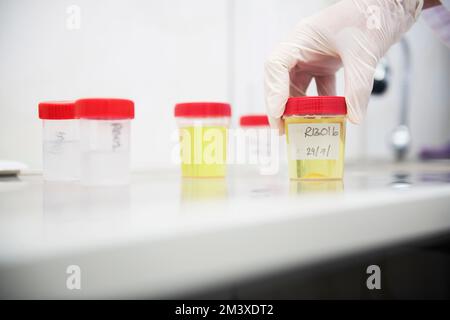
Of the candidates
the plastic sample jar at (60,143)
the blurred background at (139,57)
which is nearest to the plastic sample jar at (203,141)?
the plastic sample jar at (60,143)

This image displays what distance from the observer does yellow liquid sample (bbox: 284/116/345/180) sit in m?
0.75

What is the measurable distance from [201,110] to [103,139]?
10.7 inches

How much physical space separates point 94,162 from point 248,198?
1.16 feet

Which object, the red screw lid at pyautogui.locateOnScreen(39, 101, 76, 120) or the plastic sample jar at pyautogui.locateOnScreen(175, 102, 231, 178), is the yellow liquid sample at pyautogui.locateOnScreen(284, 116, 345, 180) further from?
the red screw lid at pyautogui.locateOnScreen(39, 101, 76, 120)

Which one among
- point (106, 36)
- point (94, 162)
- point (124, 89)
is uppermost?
point (106, 36)

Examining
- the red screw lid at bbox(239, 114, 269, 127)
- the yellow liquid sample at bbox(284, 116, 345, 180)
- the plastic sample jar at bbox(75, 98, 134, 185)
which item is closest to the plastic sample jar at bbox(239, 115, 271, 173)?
the red screw lid at bbox(239, 114, 269, 127)

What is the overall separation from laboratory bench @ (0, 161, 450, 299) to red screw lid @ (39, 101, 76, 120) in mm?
351

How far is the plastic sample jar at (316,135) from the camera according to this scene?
0.74 metres

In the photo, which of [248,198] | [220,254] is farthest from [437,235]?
[220,254]

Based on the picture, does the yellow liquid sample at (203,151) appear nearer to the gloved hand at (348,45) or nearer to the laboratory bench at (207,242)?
the gloved hand at (348,45)

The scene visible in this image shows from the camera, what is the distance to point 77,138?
2.85 feet

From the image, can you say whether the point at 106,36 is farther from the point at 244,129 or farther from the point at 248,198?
the point at 248,198
